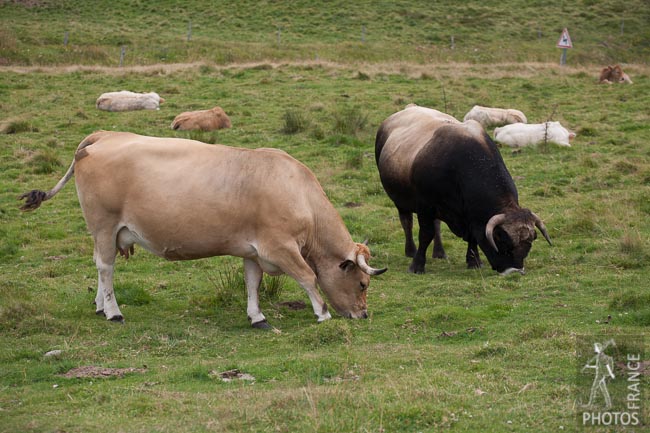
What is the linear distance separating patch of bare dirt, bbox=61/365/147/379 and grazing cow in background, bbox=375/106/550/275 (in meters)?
5.13

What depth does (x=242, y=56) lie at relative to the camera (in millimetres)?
36250

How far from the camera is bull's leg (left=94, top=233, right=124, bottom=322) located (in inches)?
384

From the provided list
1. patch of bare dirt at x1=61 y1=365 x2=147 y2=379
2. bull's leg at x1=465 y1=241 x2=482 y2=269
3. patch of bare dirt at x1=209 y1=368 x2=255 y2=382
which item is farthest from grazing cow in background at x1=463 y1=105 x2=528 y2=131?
patch of bare dirt at x1=61 y1=365 x2=147 y2=379

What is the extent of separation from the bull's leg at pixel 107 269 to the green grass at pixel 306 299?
17 cm

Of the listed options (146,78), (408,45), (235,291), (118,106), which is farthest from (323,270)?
(408,45)

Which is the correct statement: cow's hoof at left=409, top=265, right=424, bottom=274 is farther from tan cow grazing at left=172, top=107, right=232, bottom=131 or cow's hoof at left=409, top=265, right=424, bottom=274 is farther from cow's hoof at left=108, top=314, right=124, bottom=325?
tan cow grazing at left=172, top=107, right=232, bottom=131

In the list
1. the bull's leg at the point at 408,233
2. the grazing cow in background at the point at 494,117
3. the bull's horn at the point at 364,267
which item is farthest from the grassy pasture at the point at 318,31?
the bull's horn at the point at 364,267

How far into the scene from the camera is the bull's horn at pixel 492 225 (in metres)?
11.1

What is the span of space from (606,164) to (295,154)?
6321mm

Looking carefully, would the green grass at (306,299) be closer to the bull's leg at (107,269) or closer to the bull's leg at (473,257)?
the bull's leg at (107,269)

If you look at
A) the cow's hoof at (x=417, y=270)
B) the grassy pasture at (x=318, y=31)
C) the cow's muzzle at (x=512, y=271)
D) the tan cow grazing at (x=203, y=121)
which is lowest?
the grassy pasture at (x=318, y=31)

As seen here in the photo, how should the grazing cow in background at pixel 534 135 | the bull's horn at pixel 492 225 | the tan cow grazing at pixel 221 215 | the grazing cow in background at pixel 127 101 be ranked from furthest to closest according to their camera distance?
the grazing cow in background at pixel 127 101, the grazing cow in background at pixel 534 135, the bull's horn at pixel 492 225, the tan cow grazing at pixel 221 215

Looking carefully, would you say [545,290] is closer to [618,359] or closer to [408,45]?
[618,359]

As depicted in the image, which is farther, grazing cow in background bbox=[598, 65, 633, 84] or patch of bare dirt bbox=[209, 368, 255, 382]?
grazing cow in background bbox=[598, 65, 633, 84]
